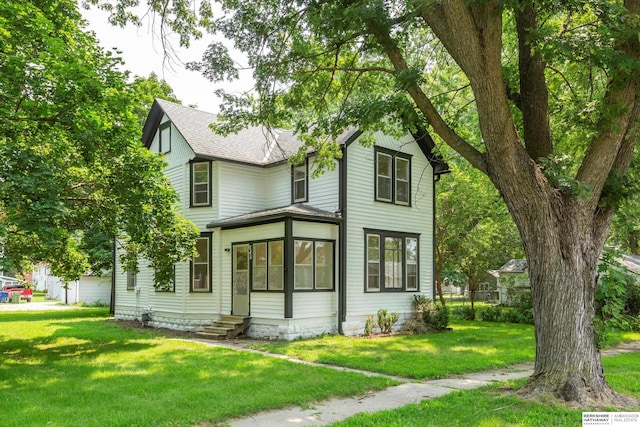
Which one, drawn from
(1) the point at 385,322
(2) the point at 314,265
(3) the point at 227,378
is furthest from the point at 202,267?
(3) the point at 227,378

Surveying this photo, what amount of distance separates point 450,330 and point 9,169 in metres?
13.4

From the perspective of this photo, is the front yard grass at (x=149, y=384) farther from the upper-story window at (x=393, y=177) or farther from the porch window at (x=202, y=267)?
the upper-story window at (x=393, y=177)

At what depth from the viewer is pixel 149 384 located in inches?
310

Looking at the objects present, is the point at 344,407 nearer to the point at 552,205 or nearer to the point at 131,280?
the point at 552,205

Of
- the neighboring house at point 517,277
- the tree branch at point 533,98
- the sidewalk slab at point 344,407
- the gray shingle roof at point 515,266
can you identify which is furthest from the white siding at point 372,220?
the gray shingle roof at point 515,266

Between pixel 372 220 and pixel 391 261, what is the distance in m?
1.66

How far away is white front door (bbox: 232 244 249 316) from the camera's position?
15.4 m

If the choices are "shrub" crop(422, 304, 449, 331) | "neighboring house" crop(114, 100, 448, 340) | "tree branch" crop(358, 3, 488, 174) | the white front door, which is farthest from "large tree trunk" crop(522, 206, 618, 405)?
the white front door

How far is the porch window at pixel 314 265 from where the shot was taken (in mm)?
14141

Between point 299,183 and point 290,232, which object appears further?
point 299,183

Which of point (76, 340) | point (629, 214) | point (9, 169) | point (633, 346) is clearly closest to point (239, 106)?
point (9, 169)

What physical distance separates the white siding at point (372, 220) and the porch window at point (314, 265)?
605mm

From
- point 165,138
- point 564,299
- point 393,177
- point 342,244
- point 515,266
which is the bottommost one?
point 564,299

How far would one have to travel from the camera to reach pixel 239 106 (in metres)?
9.88
